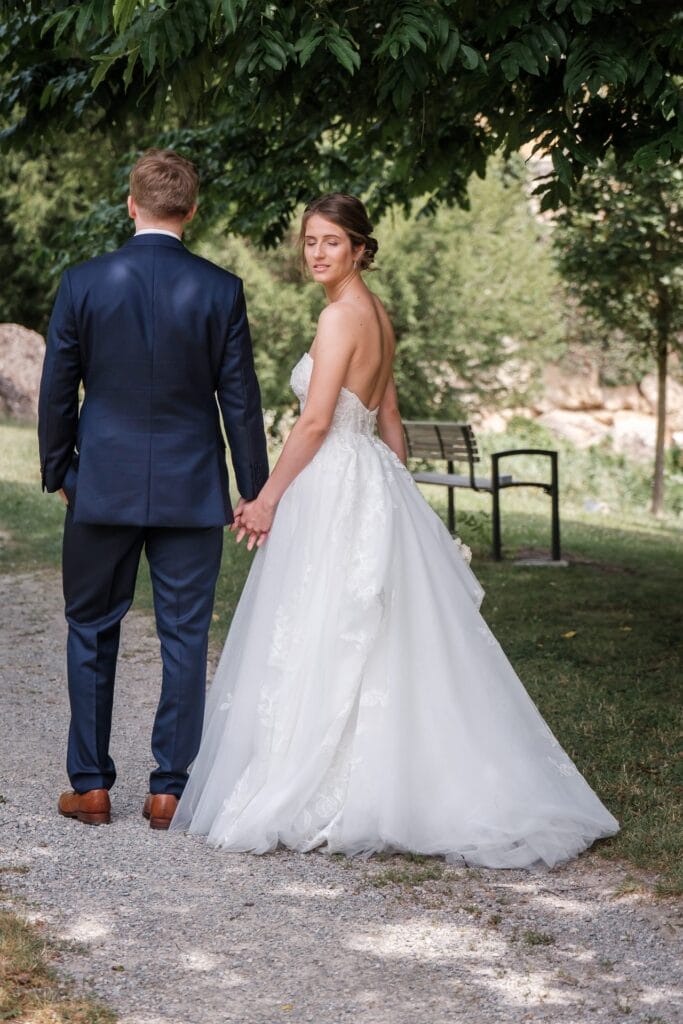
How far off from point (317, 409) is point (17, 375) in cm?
2159

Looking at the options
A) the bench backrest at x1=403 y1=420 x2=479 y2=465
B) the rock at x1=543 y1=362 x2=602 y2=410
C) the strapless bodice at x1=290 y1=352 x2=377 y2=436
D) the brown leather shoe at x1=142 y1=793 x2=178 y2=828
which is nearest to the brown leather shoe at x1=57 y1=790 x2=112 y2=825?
the brown leather shoe at x1=142 y1=793 x2=178 y2=828

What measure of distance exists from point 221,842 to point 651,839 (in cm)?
145

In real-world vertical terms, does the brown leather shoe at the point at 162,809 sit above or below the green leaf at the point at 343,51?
below

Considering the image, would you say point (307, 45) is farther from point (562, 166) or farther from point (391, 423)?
point (562, 166)

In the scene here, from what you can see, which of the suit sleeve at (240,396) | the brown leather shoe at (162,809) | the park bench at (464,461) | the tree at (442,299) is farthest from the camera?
the tree at (442,299)

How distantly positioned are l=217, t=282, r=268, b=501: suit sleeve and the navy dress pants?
285 mm

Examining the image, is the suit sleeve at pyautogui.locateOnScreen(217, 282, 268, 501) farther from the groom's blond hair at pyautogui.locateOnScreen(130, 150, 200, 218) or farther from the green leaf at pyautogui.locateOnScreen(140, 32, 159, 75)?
the green leaf at pyautogui.locateOnScreen(140, 32, 159, 75)

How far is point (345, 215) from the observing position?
457cm

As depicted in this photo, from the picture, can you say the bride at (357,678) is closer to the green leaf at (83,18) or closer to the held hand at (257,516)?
the held hand at (257,516)

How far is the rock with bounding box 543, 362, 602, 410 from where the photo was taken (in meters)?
35.2

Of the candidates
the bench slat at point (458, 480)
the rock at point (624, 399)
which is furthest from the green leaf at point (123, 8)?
the rock at point (624, 399)

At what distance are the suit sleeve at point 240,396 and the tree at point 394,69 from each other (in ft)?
3.19

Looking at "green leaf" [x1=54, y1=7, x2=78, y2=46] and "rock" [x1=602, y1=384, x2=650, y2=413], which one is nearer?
"green leaf" [x1=54, y1=7, x2=78, y2=46]

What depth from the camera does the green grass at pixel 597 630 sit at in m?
4.95
